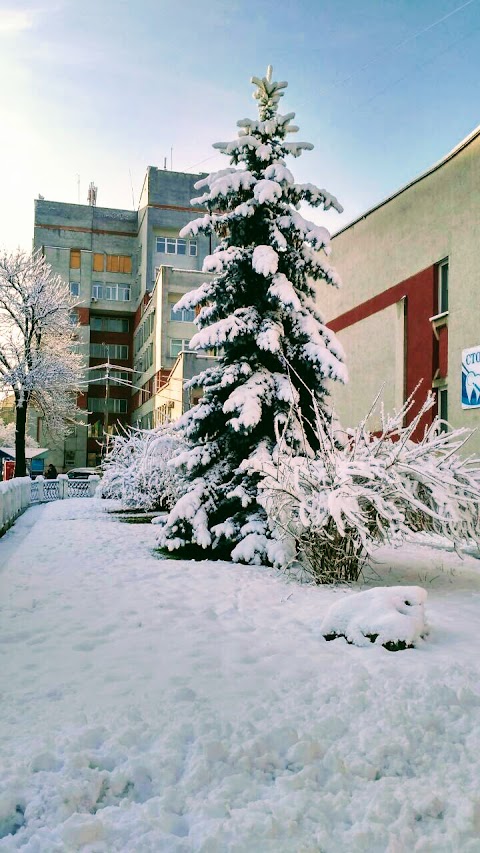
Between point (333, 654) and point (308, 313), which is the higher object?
point (308, 313)

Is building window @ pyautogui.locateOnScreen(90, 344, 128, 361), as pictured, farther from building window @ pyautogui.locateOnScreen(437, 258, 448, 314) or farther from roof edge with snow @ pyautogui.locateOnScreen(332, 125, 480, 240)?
building window @ pyautogui.locateOnScreen(437, 258, 448, 314)

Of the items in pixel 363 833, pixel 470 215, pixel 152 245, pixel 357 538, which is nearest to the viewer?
pixel 363 833

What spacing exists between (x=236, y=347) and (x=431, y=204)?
7463 millimetres

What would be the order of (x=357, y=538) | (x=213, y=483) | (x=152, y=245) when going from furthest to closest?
(x=152, y=245) → (x=213, y=483) → (x=357, y=538)

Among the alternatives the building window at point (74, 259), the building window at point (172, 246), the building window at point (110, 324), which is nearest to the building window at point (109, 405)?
the building window at point (110, 324)

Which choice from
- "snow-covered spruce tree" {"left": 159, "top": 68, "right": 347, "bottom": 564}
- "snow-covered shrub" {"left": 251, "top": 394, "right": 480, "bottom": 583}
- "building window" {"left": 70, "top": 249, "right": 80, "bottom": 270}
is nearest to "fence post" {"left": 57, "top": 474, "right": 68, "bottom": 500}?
"snow-covered spruce tree" {"left": 159, "top": 68, "right": 347, "bottom": 564}

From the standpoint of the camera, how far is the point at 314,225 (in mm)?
10438

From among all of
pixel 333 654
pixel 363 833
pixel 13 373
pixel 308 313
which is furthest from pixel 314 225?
pixel 13 373

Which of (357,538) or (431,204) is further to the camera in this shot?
(431,204)

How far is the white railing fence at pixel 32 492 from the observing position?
1485cm

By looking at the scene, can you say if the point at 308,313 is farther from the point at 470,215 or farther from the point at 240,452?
the point at 470,215

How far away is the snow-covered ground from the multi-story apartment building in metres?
46.9

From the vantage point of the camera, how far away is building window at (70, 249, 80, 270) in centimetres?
6019

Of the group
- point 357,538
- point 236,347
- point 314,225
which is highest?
point 314,225
